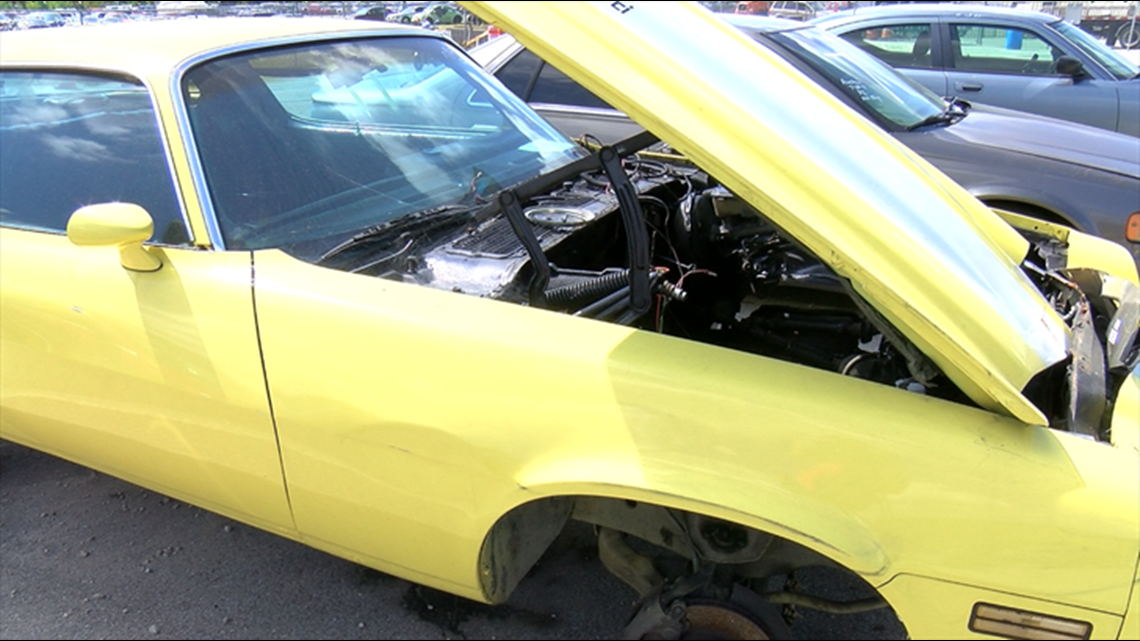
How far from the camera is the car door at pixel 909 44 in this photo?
6375mm

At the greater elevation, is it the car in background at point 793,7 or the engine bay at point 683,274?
the car in background at point 793,7

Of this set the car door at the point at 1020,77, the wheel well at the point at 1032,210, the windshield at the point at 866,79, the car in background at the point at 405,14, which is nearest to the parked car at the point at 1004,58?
the car door at the point at 1020,77

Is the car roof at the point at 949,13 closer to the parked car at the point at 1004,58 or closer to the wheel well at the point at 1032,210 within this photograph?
the parked car at the point at 1004,58

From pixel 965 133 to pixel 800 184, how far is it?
350 cm

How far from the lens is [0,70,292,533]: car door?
1.93 m

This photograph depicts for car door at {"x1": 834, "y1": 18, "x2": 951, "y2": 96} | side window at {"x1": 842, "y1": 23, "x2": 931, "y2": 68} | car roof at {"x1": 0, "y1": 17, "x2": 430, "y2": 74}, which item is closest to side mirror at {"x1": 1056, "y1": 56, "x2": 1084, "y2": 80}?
car door at {"x1": 834, "y1": 18, "x2": 951, "y2": 96}

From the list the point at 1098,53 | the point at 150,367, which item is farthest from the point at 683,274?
the point at 1098,53

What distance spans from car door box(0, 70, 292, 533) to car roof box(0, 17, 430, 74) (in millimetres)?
54

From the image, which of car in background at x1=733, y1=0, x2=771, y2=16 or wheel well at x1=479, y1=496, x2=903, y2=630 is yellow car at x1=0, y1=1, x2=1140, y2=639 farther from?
car in background at x1=733, y1=0, x2=771, y2=16

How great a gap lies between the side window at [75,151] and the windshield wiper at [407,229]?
1.55 ft

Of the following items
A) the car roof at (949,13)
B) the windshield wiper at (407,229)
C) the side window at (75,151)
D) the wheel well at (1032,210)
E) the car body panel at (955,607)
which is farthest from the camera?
the car roof at (949,13)

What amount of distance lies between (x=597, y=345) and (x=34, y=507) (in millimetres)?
2506

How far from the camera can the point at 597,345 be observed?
1693mm

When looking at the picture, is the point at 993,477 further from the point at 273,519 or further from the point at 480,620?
the point at 273,519
